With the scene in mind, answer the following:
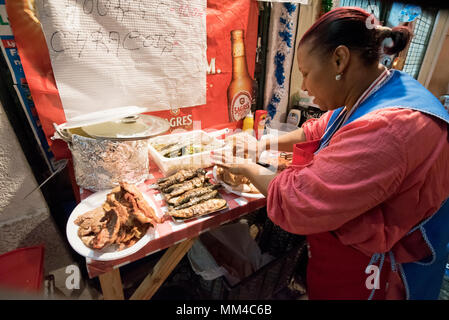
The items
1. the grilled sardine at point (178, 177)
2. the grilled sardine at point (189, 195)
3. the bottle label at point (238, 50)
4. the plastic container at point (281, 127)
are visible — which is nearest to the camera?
the grilled sardine at point (189, 195)

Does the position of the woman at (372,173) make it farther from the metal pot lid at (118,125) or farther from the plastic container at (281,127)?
the plastic container at (281,127)

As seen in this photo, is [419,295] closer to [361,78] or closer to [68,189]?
[361,78]

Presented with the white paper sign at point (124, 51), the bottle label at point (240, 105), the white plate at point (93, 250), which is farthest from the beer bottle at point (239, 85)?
the white plate at point (93, 250)

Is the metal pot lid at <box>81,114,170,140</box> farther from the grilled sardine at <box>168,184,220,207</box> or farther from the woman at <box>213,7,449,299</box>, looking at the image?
the woman at <box>213,7,449,299</box>

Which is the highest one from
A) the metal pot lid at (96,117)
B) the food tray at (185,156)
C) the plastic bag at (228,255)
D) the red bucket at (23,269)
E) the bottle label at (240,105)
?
the metal pot lid at (96,117)

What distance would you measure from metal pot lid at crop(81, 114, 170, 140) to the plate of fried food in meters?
0.27

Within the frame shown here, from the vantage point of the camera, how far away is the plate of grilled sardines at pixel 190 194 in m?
1.18

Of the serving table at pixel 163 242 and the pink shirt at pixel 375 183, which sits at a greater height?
the pink shirt at pixel 375 183

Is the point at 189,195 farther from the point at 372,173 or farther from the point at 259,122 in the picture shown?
the point at 259,122

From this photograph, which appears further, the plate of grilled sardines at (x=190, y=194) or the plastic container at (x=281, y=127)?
the plastic container at (x=281, y=127)

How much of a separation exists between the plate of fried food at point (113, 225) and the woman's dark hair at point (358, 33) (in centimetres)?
115

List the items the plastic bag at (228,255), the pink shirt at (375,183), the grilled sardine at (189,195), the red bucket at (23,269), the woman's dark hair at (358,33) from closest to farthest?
the pink shirt at (375,183), the woman's dark hair at (358,33), the red bucket at (23,269), the grilled sardine at (189,195), the plastic bag at (228,255)

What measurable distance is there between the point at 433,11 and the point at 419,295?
553 cm

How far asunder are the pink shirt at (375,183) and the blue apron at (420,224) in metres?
0.04
